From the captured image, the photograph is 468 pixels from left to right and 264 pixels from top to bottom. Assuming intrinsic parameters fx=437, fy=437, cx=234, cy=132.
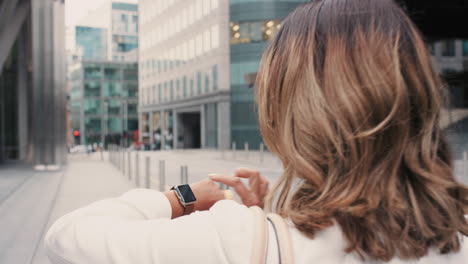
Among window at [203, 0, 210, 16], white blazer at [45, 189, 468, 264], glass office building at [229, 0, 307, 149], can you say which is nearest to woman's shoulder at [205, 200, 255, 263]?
white blazer at [45, 189, 468, 264]

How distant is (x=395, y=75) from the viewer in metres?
0.90

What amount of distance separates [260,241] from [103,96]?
68477mm

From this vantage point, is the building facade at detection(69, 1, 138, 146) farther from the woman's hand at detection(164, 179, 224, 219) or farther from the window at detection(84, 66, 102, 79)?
the woman's hand at detection(164, 179, 224, 219)

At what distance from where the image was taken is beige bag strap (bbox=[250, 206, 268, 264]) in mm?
802

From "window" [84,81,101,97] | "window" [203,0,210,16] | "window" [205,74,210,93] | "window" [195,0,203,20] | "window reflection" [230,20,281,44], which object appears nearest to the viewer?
"window" [195,0,203,20]

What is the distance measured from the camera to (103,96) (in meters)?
66.1

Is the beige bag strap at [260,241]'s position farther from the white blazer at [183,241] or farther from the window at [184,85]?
the window at [184,85]

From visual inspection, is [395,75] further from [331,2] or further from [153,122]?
[153,122]

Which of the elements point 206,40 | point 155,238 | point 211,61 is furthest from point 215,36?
point 155,238

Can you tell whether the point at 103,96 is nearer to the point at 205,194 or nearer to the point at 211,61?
the point at 211,61

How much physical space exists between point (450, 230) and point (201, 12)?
104ft

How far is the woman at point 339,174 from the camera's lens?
846mm

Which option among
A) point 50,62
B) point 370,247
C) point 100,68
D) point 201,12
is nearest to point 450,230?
point 370,247

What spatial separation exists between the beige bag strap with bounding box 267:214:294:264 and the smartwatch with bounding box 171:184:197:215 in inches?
10.8
